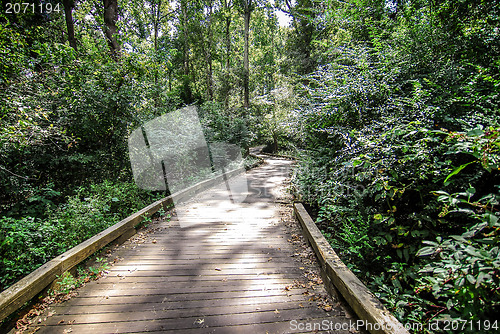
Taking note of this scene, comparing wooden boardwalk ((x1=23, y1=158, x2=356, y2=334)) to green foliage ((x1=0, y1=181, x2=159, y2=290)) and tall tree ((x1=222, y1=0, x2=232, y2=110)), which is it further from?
tall tree ((x1=222, y1=0, x2=232, y2=110))

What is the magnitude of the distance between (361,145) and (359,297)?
2.09 metres

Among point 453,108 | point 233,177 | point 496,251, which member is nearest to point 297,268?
point 496,251

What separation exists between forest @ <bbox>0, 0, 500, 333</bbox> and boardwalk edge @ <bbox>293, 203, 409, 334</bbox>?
0.34 m

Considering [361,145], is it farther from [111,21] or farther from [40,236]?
[111,21]

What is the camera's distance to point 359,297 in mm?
2199

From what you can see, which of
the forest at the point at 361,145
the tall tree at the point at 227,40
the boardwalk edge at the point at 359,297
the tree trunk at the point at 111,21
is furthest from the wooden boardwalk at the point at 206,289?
the tall tree at the point at 227,40

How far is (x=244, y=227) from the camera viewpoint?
204 inches

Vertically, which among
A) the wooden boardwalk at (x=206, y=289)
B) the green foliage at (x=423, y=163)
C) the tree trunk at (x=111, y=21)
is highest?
the tree trunk at (x=111, y=21)

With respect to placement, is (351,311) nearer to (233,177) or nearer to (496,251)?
(496,251)

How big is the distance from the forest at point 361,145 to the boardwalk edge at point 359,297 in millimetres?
337

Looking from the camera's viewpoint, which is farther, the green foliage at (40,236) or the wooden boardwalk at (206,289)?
the green foliage at (40,236)

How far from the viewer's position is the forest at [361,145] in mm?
2070

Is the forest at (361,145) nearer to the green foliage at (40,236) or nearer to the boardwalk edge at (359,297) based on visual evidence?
the green foliage at (40,236)

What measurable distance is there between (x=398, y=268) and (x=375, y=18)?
7044mm
